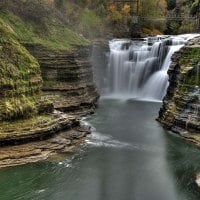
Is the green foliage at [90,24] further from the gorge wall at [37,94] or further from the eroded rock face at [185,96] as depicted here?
the eroded rock face at [185,96]

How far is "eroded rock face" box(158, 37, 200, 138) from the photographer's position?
32.4 m

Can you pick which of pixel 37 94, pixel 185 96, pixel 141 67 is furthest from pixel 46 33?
pixel 185 96

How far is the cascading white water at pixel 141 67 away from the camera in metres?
50.1

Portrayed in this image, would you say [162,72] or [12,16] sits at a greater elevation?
[12,16]

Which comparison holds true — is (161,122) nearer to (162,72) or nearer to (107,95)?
(162,72)

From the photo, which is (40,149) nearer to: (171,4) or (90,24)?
(90,24)

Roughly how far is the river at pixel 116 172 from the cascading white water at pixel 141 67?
15.7 metres

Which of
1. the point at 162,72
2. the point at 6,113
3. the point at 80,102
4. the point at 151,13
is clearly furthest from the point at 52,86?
the point at 151,13

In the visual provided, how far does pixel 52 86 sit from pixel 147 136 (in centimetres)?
1067

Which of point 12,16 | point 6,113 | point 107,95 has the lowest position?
point 107,95

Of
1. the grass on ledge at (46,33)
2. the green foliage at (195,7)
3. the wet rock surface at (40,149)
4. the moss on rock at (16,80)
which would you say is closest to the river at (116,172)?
the wet rock surface at (40,149)

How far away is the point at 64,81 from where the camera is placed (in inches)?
1602

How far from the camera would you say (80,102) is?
40.1 m

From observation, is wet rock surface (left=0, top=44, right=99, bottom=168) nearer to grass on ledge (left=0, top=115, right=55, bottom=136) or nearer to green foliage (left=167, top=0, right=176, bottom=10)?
grass on ledge (left=0, top=115, right=55, bottom=136)
